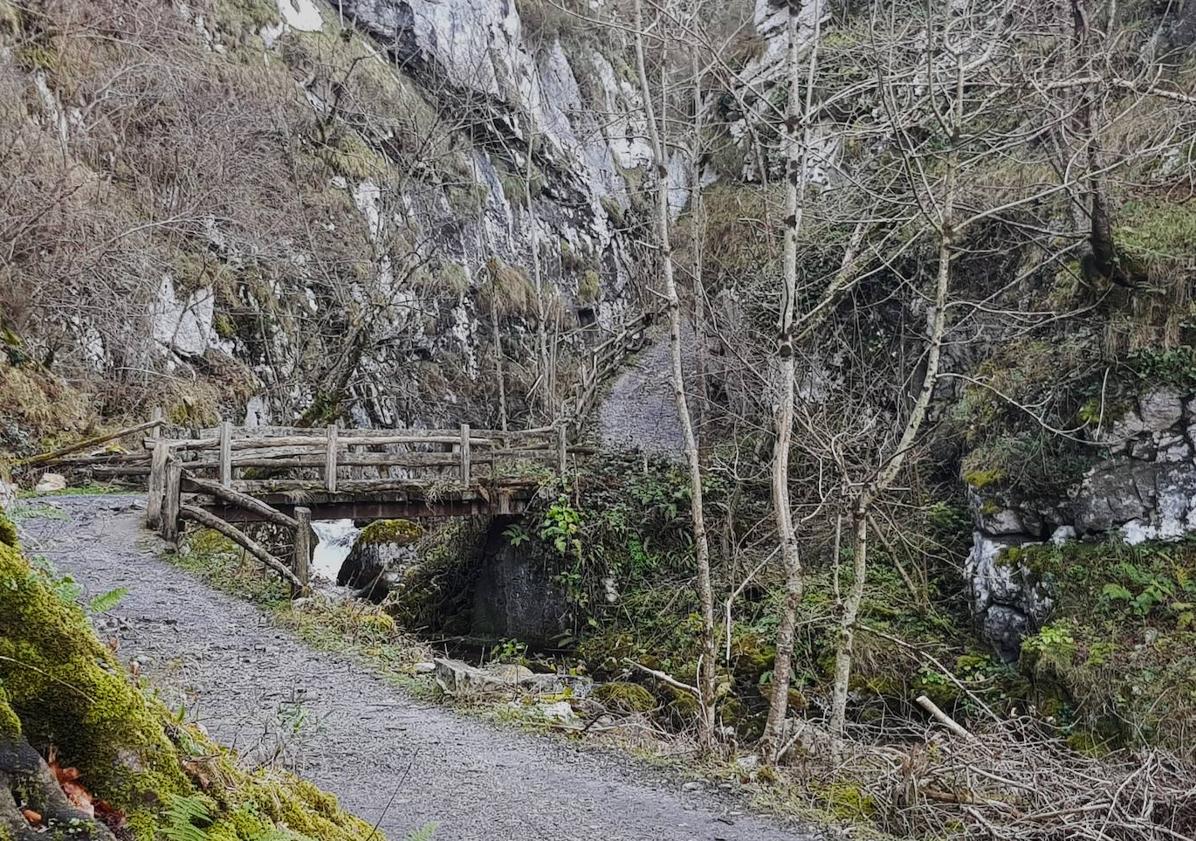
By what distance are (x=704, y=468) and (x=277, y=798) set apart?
41.5 feet

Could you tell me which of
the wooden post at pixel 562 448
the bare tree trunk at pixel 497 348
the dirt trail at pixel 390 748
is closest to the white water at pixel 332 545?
the wooden post at pixel 562 448

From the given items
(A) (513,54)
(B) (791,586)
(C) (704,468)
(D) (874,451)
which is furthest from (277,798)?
(A) (513,54)

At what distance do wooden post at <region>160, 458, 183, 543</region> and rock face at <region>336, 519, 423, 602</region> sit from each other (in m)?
6.14

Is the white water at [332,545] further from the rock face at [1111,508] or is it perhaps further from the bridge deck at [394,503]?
the rock face at [1111,508]

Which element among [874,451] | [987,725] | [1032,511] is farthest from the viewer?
[874,451]

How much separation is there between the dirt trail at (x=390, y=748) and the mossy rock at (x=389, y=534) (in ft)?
27.7

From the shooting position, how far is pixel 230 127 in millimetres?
18641

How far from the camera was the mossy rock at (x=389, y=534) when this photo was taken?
56.3 feet

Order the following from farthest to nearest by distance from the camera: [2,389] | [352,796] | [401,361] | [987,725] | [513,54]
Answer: [513,54] < [401,361] < [2,389] < [987,725] < [352,796]

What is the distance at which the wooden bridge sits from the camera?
415 inches

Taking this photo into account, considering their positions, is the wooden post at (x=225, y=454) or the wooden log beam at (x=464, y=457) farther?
the wooden log beam at (x=464, y=457)

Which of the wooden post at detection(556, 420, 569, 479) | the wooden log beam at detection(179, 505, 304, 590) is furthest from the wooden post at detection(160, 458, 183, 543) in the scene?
the wooden post at detection(556, 420, 569, 479)

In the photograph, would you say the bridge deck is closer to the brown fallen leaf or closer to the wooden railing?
the wooden railing

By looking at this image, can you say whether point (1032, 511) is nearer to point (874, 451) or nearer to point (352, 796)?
point (874, 451)
